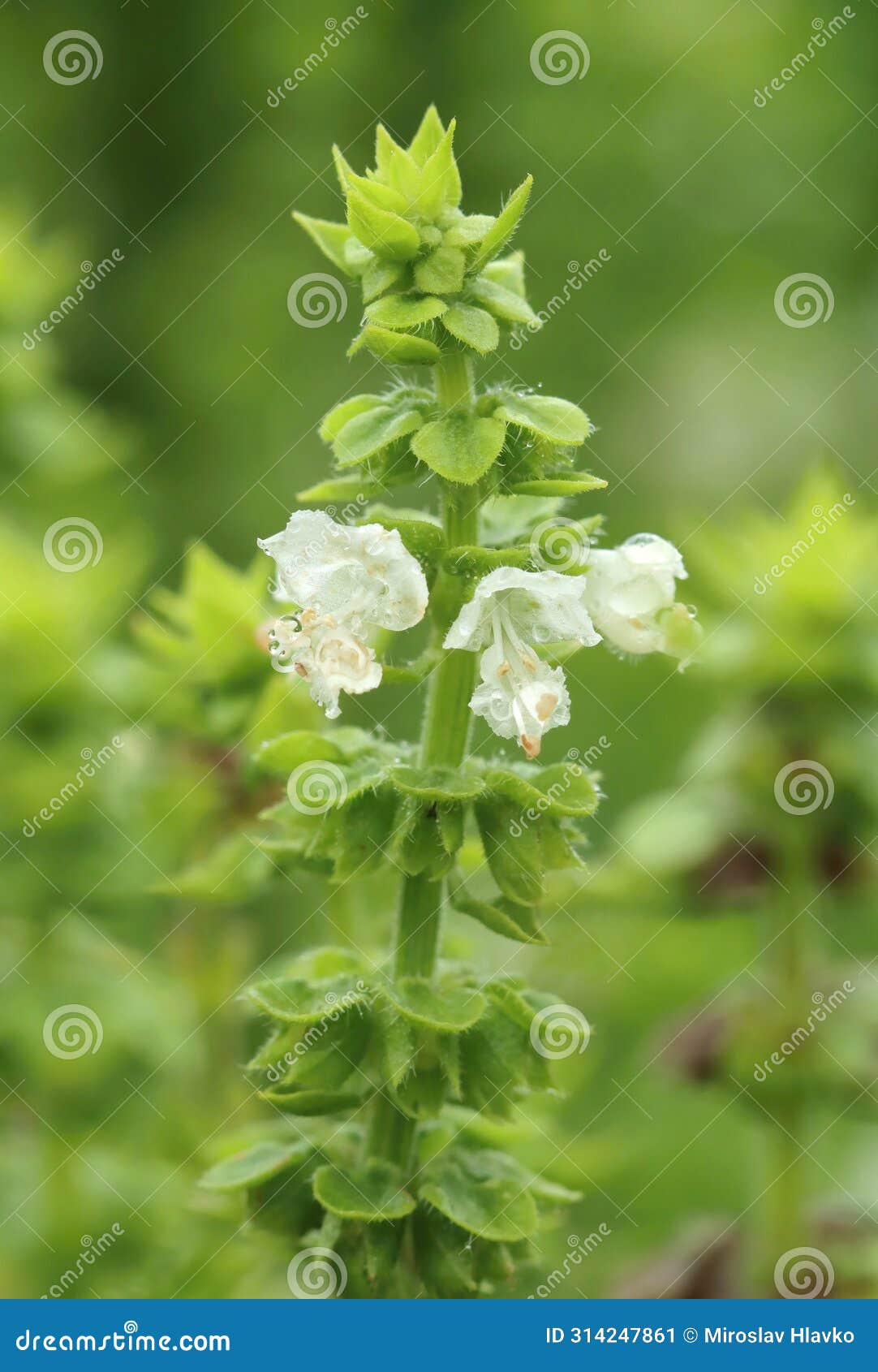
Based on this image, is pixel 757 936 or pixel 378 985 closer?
pixel 378 985

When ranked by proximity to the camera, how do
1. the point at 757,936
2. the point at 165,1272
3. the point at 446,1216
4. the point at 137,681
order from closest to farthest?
1. the point at 446,1216
2. the point at 165,1272
3. the point at 137,681
4. the point at 757,936

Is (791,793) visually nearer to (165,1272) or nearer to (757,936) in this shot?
(757,936)

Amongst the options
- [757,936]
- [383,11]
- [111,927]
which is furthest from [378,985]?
[383,11]

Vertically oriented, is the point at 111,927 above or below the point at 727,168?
below

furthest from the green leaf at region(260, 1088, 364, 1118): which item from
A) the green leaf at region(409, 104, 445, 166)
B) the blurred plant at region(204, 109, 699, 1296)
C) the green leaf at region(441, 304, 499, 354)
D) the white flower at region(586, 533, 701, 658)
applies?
the green leaf at region(409, 104, 445, 166)
